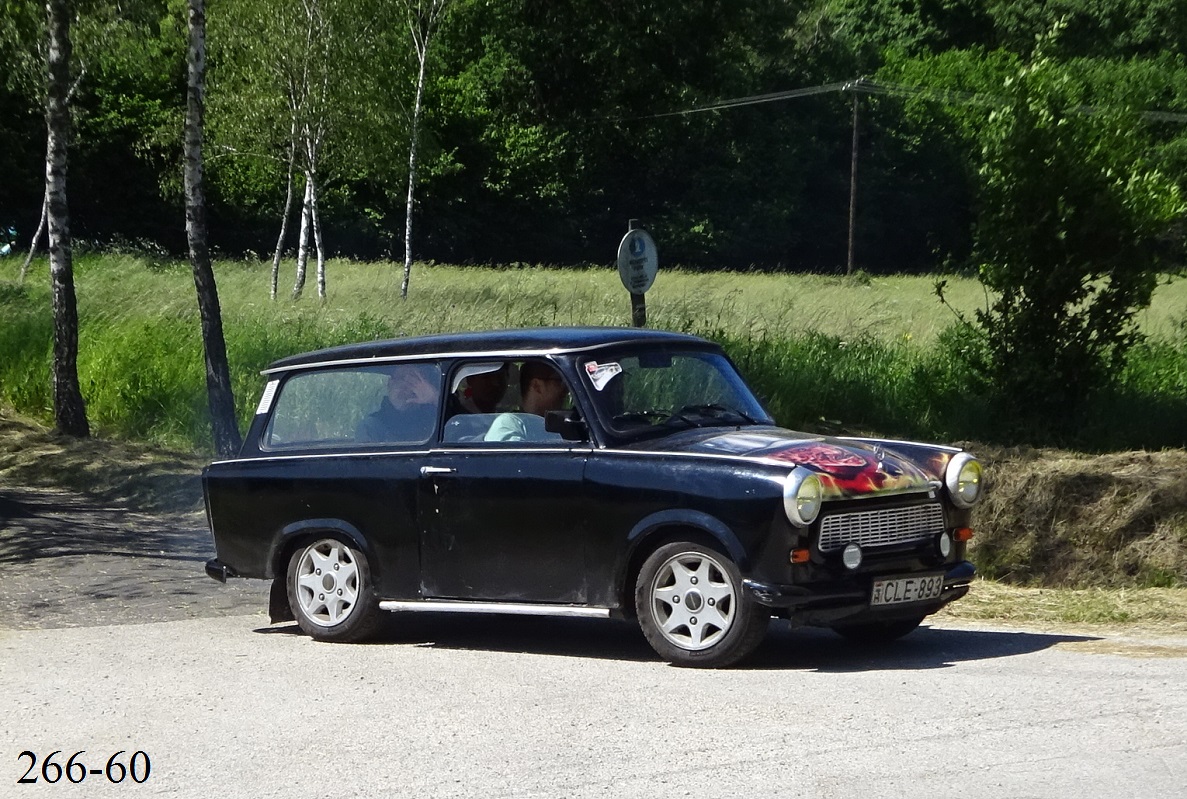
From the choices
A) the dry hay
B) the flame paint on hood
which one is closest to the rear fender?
the flame paint on hood

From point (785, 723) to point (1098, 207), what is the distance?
1108 cm

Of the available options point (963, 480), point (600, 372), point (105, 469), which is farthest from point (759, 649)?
point (105, 469)

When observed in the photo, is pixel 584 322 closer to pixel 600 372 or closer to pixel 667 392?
pixel 667 392

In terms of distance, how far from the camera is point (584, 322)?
894 inches

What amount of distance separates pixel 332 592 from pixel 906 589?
10.9 ft

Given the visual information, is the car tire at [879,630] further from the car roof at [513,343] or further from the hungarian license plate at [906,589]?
the car roof at [513,343]

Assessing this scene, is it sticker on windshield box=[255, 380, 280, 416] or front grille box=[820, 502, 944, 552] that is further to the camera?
sticker on windshield box=[255, 380, 280, 416]

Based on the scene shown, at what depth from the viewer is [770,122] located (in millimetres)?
68562

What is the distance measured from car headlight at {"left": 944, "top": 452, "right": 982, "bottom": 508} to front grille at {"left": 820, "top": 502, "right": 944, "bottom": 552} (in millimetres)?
134

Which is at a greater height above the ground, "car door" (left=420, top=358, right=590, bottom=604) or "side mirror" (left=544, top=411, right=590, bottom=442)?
"side mirror" (left=544, top=411, right=590, bottom=442)

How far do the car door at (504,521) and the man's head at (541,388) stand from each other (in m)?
0.23

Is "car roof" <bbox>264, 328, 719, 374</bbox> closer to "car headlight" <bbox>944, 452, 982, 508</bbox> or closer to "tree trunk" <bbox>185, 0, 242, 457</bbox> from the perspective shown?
"car headlight" <bbox>944, 452, 982, 508</bbox>

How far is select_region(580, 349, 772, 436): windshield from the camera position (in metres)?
8.30

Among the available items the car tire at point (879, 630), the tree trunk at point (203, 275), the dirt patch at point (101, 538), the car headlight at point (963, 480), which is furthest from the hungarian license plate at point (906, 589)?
the tree trunk at point (203, 275)
